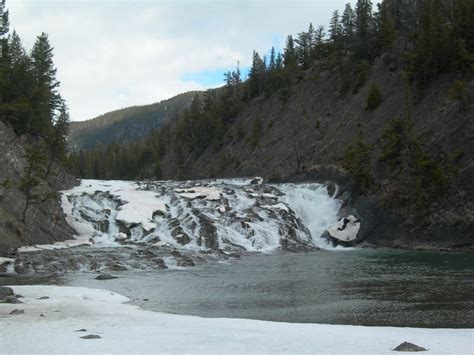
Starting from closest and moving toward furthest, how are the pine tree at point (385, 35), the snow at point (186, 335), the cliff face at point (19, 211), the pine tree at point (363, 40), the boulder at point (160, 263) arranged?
the snow at point (186, 335), the boulder at point (160, 263), the cliff face at point (19, 211), the pine tree at point (385, 35), the pine tree at point (363, 40)

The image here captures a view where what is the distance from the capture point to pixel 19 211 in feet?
142

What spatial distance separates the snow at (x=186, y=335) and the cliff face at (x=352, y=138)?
104 ft

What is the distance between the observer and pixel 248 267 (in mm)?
36375

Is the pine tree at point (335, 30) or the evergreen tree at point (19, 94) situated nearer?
the evergreen tree at point (19, 94)

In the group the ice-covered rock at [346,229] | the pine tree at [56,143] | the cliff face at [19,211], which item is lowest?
the ice-covered rock at [346,229]

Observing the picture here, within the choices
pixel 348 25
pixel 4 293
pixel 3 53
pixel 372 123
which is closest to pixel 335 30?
pixel 348 25

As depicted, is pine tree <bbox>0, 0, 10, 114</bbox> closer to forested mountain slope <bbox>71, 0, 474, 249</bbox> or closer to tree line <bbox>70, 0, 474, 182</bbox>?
tree line <bbox>70, 0, 474, 182</bbox>

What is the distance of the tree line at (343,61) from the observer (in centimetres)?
6462

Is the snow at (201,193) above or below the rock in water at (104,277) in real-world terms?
above

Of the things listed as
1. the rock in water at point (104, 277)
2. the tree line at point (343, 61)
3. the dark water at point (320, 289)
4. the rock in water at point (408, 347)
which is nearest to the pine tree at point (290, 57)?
the tree line at point (343, 61)

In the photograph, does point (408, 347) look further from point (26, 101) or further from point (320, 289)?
point (26, 101)

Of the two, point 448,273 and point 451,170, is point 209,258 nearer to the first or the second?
point 448,273

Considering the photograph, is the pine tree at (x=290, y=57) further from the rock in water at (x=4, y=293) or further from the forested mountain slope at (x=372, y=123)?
the rock in water at (x=4, y=293)

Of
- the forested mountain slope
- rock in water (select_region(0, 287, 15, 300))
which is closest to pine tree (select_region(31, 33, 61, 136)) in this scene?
the forested mountain slope
